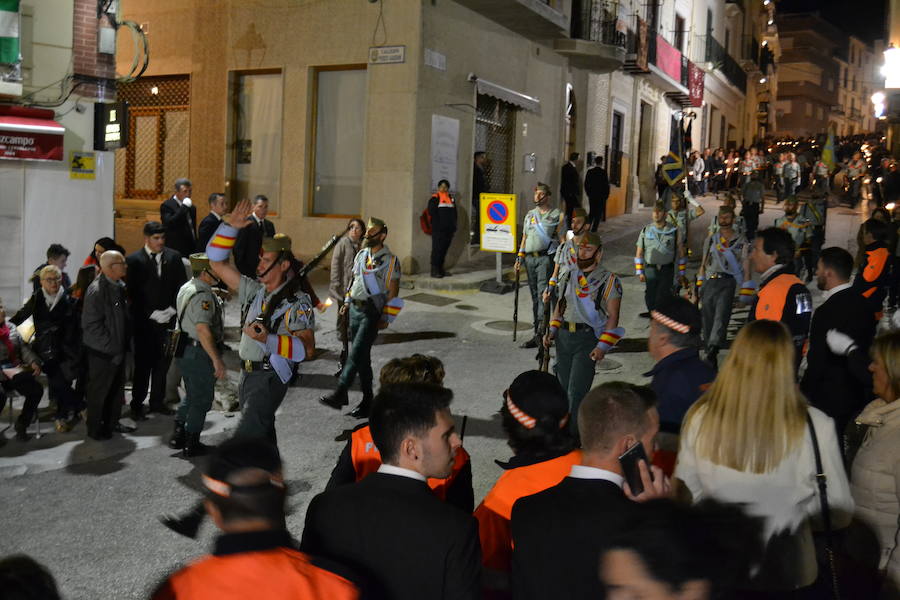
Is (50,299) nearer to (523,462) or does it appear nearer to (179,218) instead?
(179,218)

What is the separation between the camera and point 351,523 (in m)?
2.75

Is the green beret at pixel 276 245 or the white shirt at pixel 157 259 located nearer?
the green beret at pixel 276 245

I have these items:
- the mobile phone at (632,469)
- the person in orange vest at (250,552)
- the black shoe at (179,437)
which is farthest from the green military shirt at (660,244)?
the person in orange vest at (250,552)

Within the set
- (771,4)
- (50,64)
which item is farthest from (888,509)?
(771,4)

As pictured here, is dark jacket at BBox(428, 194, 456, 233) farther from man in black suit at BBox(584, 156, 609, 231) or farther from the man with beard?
man in black suit at BBox(584, 156, 609, 231)

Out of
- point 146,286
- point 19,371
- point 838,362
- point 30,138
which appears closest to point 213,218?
point 30,138

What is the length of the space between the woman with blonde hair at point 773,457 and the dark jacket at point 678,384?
2.09 feet

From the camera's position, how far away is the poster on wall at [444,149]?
17.1 metres

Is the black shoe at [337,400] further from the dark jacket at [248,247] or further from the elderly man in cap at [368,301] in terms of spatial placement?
the dark jacket at [248,247]

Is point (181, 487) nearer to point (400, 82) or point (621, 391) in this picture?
point (621, 391)

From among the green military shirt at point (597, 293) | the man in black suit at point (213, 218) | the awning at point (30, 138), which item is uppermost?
the awning at point (30, 138)

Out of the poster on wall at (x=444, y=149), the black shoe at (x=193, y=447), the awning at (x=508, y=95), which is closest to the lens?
the black shoe at (x=193, y=447)

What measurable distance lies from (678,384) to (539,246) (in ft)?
25.4

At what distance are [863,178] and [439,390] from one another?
Answer: 33.7m
